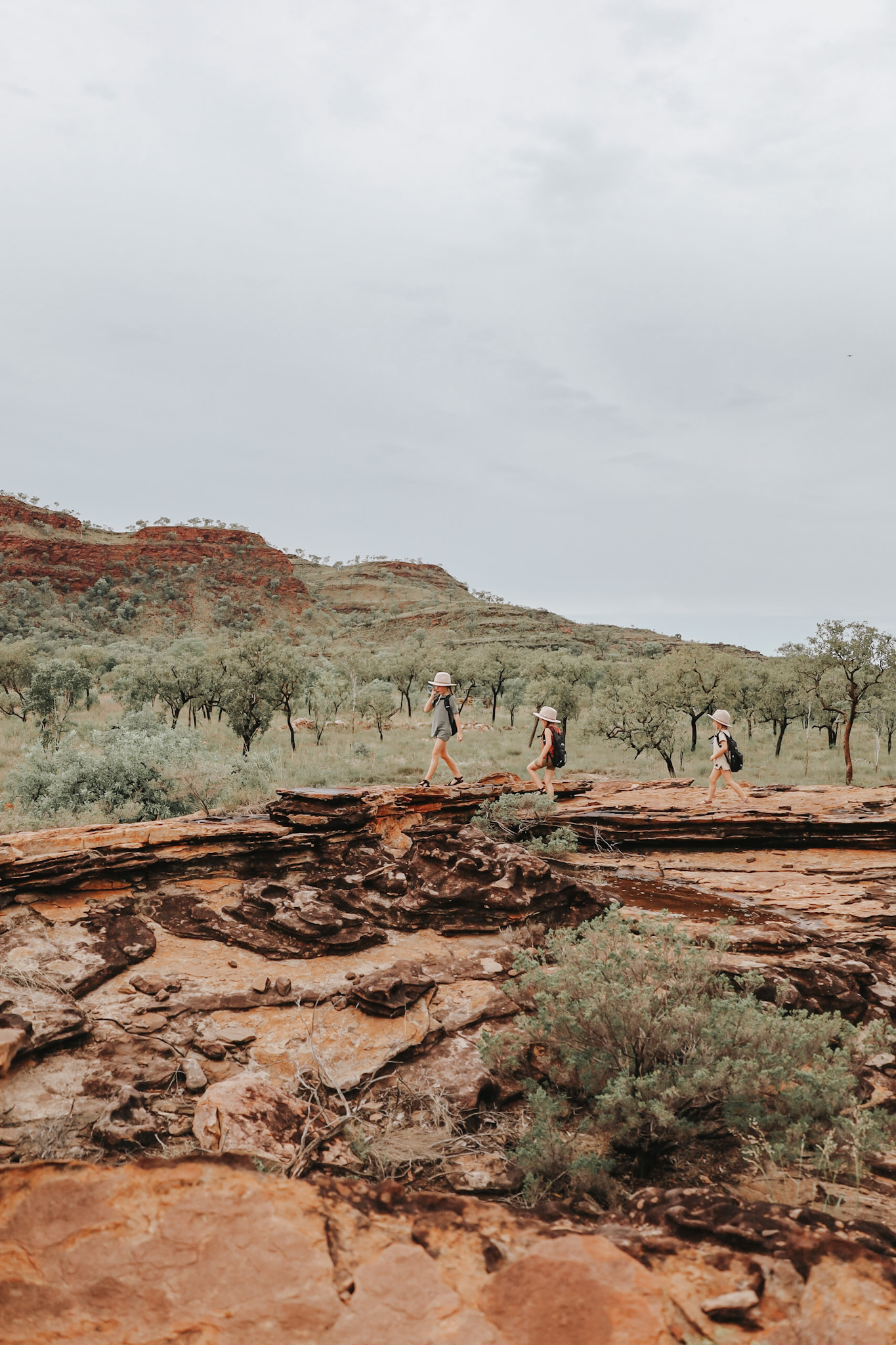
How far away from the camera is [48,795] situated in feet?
36.2

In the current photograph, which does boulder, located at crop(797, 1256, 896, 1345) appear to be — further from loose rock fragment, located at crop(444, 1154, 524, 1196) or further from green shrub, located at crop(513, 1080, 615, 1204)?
loose rock fragment, located at crop(444, 1154, 524, 1196)

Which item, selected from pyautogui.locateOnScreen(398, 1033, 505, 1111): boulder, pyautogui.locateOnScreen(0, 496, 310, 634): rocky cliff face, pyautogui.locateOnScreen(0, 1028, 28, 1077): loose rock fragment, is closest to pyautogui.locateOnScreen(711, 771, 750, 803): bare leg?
pyautogui.locateOnScreen(398, 1033, 505, 1111): boulder

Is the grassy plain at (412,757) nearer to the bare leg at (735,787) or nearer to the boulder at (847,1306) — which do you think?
the bare leg at (735,787)

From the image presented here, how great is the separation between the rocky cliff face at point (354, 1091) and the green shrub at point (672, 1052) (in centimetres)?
30

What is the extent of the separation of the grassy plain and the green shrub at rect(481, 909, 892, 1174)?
7.12 m

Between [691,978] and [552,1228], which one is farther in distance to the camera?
[691,978]

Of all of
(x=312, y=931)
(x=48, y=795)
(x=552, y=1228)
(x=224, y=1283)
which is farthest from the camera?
(x=48, y=795)

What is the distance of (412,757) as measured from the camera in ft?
79.5

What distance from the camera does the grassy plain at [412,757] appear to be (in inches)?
580

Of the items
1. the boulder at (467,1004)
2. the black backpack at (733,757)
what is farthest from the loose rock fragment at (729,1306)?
the black backpack at (733,757)

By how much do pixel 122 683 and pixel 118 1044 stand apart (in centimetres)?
2835

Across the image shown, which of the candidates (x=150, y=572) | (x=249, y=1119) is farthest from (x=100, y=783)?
(x=150, y=572)

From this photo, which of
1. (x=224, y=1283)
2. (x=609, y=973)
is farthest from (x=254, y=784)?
(x=224, y=1283)

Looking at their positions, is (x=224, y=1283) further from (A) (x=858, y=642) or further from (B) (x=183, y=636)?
(B) (x=183, y=636)
